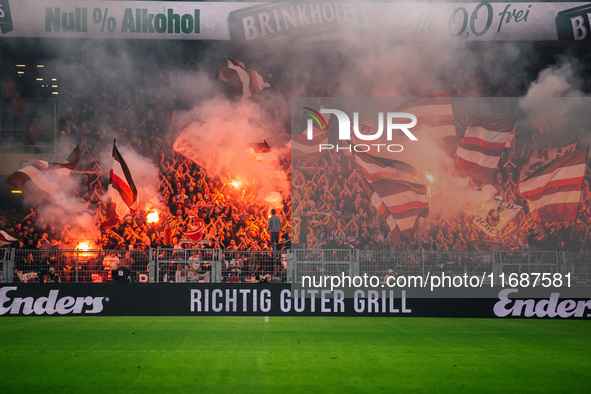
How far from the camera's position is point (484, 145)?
16.5 m

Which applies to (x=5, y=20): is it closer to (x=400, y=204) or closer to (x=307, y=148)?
(x=307, y=148)

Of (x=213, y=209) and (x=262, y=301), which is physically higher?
(x=213, y=209)

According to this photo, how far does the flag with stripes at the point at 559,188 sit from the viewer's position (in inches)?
588

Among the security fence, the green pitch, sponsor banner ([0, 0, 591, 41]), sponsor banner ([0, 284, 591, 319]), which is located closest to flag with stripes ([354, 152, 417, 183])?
sponsor banner ([0, 0, 591, 41])

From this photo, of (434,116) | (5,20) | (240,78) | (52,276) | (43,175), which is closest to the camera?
(52,276)

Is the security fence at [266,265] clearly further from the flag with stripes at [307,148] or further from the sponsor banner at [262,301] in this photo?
the flag with stripes at [307,148]

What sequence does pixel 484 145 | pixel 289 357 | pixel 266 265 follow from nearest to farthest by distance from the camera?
pixel 289 357 → pixel 266 265 → pixel 484 145

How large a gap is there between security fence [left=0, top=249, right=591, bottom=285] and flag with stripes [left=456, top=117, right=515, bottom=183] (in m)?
5.91

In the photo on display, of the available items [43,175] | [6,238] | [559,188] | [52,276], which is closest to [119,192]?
[43,175]

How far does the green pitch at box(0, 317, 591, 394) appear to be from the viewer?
472 centimetres

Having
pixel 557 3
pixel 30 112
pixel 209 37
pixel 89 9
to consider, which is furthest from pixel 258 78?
pixel 557 3

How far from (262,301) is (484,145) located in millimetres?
8814

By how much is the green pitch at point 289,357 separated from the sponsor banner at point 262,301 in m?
1.05

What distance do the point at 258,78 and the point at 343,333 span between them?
10789mm
